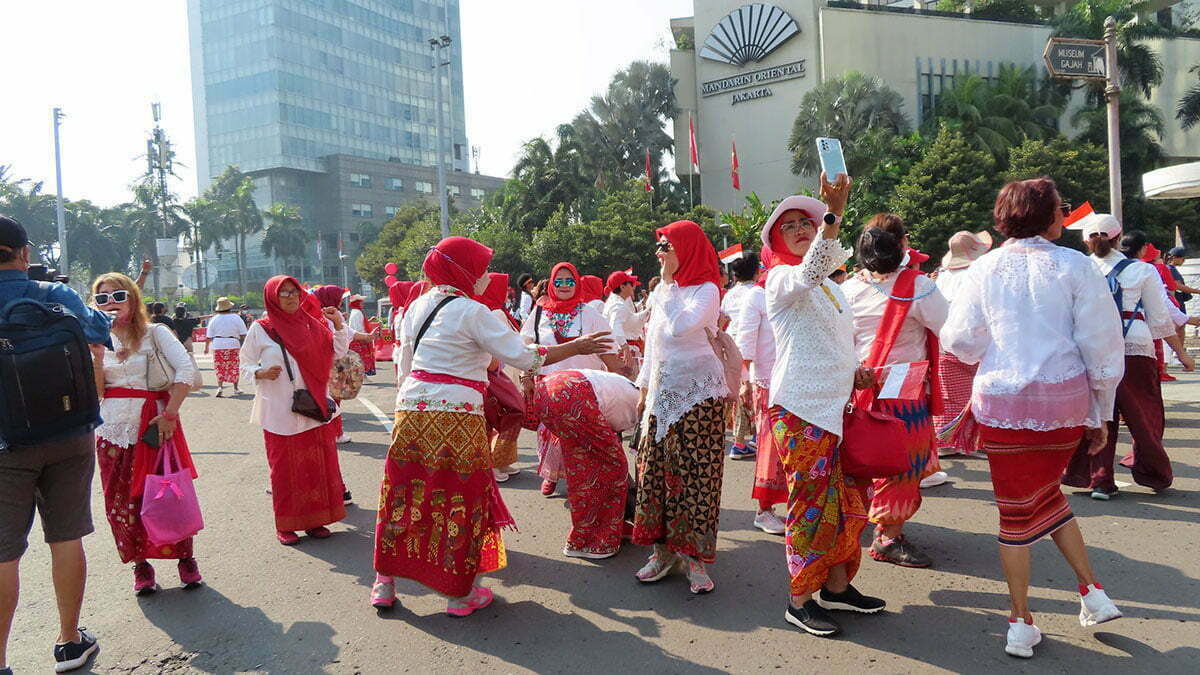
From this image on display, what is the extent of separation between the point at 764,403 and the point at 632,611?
7.02 feet

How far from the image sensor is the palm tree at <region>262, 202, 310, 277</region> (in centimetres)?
7394

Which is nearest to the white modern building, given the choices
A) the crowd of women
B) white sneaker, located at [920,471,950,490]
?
white sneaker, located at [920,471,950,490]

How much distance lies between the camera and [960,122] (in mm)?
34031

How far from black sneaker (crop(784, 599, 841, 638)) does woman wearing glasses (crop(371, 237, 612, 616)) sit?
1.55 metres

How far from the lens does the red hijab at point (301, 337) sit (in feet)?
18.7

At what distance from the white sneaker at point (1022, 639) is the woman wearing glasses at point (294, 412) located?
13.9ft

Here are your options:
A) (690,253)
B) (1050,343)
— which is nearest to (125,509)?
(690,253)

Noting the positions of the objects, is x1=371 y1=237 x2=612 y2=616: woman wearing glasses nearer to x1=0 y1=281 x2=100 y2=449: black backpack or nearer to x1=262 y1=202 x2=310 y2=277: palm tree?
x1=0 y1=281 x2=100 y2=449: black backpack

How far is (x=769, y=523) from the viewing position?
5.32 m

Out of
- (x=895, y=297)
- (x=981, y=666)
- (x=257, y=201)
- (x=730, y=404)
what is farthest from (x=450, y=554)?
(x=257, y=201)

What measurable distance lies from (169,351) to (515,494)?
118 inches

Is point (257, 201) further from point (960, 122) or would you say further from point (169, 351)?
point (169, 351)

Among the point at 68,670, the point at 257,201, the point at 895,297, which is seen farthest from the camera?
the point at 257,201

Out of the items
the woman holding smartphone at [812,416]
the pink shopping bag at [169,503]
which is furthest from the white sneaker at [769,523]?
the pink shopping bag at [169,503]
